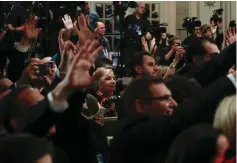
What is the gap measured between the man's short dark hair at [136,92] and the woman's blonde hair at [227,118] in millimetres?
473

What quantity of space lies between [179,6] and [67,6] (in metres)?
6.82

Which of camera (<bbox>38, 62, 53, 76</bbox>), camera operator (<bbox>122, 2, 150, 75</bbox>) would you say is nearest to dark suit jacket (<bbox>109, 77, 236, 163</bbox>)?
camera (<bbox>38, 62, 53, 76</bbox>)

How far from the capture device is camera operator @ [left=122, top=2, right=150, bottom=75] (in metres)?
6.77

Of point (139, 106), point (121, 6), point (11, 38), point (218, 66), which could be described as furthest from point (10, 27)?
point (121, 6)

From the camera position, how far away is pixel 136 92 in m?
2.57

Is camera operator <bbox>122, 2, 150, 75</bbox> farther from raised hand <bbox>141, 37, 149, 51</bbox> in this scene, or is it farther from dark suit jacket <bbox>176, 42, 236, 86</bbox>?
dark suit jacket <bbox>176, 42, 236, 86</bbox>

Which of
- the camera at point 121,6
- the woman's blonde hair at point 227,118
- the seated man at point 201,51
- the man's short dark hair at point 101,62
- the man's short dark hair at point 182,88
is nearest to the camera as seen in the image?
the woman's blonde hair at point 227,118

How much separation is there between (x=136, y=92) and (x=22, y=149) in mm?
766

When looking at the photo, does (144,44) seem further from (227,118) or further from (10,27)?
(227,118)

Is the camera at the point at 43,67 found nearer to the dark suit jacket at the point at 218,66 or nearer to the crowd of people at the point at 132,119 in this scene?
the crowd of people at the point at 132,119

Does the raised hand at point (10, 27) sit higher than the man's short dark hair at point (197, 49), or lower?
higher

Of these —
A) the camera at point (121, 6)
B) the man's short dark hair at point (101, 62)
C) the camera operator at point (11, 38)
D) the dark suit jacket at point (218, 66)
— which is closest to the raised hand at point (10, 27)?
the camera operator at point (11, 38)

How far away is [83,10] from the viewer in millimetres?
5918

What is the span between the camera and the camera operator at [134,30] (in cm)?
677
